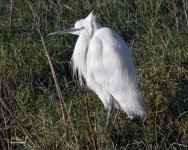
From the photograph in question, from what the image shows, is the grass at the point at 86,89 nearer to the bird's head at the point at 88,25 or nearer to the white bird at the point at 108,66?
the white bird at the point at 108,66

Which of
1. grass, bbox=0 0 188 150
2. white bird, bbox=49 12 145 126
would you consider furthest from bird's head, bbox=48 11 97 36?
grass, bbox=0 0 188 150

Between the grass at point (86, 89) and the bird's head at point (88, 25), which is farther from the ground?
the bird's head at point (88, 25)

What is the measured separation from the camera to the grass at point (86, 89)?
2.74 meters

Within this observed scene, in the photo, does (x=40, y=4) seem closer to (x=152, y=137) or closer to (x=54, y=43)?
(x=54, y=43)

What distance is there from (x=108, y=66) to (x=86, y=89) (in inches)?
11.3

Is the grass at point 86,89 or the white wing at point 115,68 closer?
the grass at point 86,89

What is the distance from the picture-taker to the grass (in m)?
2.74

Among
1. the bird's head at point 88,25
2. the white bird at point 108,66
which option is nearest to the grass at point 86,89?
the white bird at point 108,66

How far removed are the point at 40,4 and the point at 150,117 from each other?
1868mm

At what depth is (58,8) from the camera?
451 centimetres

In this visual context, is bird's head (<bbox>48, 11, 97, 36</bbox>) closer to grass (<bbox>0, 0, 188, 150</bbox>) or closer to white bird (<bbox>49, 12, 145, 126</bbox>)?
white bird (<bbox>49, 12, 145, 126</bbox>)

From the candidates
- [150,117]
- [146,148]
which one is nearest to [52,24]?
[150,117]

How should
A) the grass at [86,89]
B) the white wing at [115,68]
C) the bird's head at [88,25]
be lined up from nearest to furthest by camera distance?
the grass at [86,89], the white wing at [115,68], the bird's head at [88,25]

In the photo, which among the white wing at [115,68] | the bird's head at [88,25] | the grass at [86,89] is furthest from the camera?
the bird's head at [88,25]
